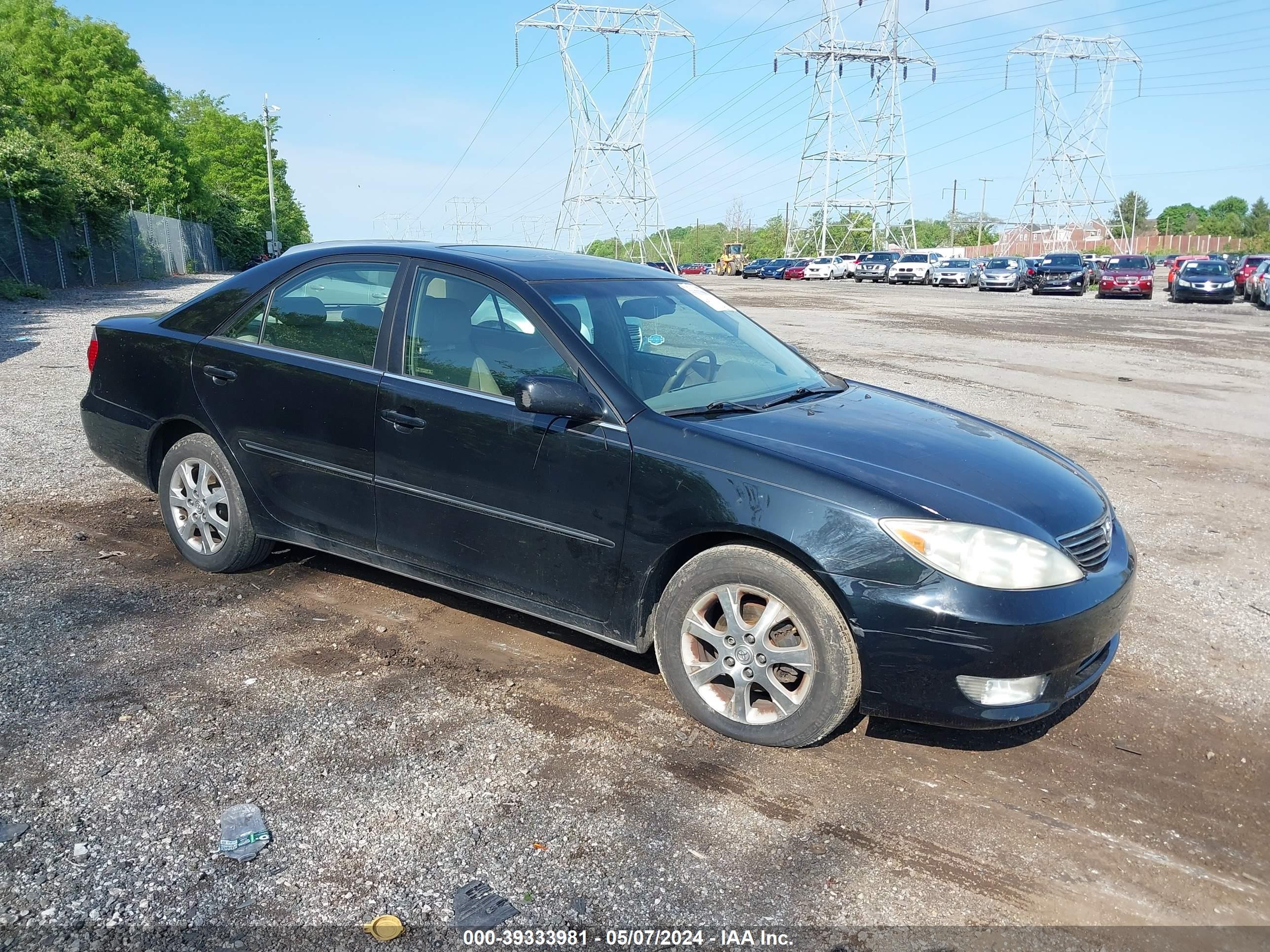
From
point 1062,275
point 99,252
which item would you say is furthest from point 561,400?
point 1062,275

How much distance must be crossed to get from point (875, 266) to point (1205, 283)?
26088 mm

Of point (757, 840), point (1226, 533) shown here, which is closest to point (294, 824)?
point (757, 840)

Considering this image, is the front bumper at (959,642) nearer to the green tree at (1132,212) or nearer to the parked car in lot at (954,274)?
the parked car in lot at (954,274)

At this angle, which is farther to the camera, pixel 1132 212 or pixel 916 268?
pixel 1132 212

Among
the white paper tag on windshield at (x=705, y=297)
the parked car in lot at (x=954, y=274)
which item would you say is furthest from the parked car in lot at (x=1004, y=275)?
the white paper tag on windshield at (x=705, y=297)

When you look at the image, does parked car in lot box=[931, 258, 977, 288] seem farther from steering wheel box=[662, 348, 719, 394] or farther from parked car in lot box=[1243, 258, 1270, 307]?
steering wheel box=[662, 348, 719, 394]

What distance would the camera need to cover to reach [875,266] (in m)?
59.6

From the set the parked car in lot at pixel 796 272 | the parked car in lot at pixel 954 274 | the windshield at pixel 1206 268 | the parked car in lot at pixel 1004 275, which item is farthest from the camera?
the parked car in lot at pixel 796 272

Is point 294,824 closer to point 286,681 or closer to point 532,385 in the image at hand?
point 286,681

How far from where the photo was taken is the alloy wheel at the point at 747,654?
3.34 metres

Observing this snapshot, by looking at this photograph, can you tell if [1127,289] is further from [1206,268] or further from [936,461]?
[936,461]

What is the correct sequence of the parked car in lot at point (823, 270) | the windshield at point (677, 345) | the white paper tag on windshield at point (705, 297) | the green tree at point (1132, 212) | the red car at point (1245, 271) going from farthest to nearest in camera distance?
the green tree at point (1132, 212), the parked car in lot at point (823, 270), the red car at point (1245, 271), the white paper tag on windshield at point (705, 297), the windshield at point (677, 345)

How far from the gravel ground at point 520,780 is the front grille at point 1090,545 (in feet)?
2.30

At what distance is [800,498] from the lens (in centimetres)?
327
